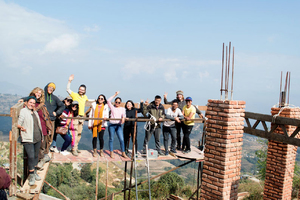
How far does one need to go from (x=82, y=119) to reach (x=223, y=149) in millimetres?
3846

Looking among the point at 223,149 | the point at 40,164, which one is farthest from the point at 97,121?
the point at 223,149

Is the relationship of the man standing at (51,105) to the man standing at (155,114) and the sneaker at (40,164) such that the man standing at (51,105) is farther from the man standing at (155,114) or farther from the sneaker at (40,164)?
the man standing at (155,114)

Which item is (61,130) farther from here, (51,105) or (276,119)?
(276,119)

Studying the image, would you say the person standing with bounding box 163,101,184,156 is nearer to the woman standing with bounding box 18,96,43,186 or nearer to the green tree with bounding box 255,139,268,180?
the woman standing with bounding box 18,96,43,186

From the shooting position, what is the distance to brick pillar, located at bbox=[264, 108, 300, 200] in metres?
7.74

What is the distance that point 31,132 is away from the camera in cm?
526

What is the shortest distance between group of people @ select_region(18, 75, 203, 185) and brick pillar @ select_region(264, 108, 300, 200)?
293 cm

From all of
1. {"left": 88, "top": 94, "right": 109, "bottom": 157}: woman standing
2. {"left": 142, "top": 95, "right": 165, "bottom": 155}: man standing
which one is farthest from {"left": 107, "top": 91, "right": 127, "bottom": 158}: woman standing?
{"left": 142, "top": 95, "right": 165, "bottom": 155}: man standing

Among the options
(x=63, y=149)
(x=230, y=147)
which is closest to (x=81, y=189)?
(x=63, y=149)

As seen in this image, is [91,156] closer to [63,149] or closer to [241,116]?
[63,149]

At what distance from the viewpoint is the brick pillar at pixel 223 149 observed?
5.55 m

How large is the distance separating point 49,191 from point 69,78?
36.3 metres

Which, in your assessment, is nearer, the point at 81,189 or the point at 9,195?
the point at 9,195

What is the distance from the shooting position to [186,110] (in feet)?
25.0
